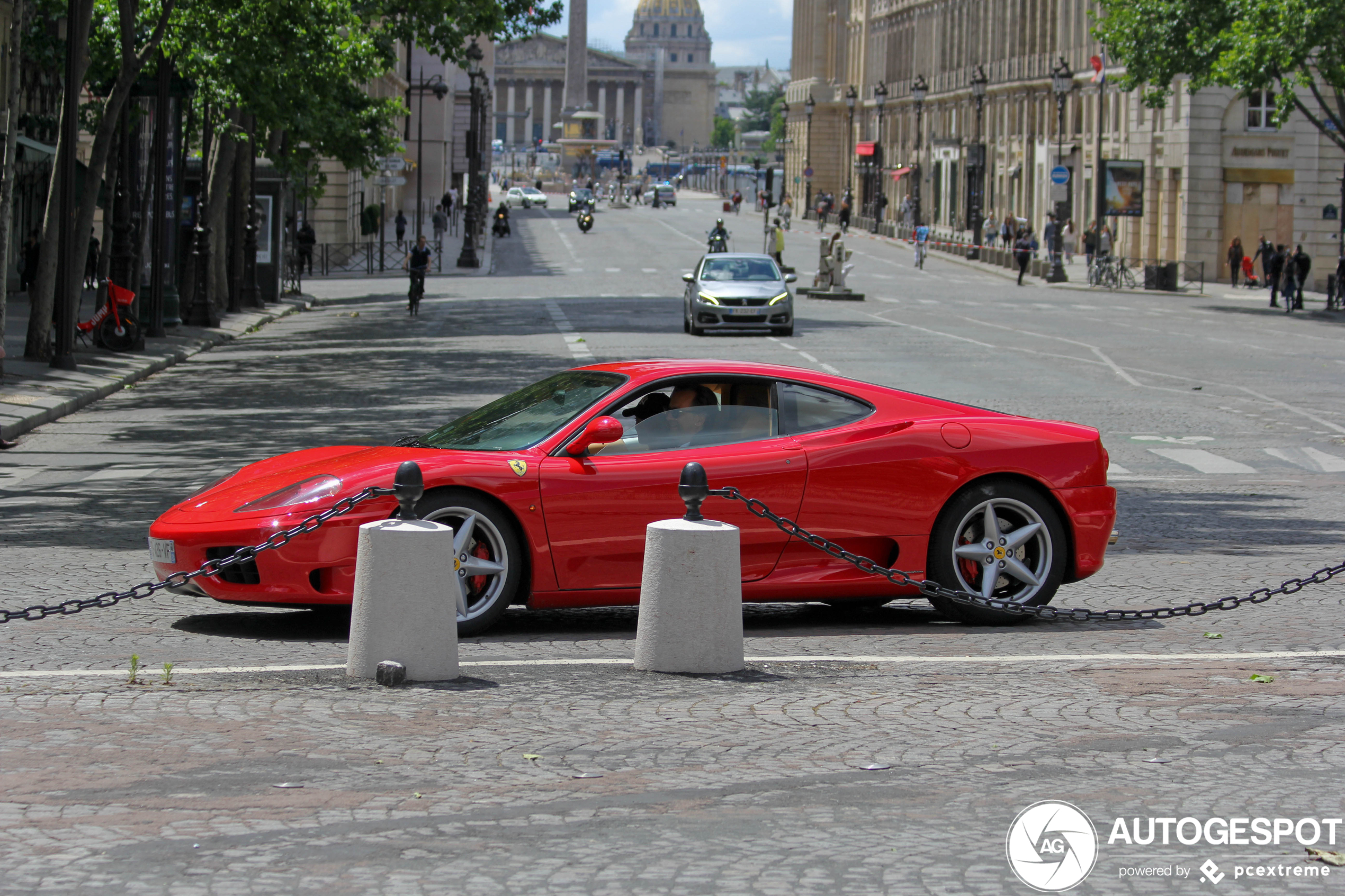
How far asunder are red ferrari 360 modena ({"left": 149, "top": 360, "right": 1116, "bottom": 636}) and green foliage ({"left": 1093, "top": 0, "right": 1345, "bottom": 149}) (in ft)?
122

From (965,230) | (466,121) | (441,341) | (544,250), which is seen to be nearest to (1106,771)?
(441,341)

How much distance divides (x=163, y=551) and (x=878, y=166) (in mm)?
104657

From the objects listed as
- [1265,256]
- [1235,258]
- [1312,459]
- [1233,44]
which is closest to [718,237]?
[1235,258]

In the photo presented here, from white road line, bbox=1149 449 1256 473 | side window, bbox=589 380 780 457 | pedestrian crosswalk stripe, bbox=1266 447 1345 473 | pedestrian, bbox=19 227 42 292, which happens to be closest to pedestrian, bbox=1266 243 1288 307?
pedestrian, bbox=19 227 42 292

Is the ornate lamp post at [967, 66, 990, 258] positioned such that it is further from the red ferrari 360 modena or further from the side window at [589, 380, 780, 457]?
the side window at [589, 380, 780, 457]

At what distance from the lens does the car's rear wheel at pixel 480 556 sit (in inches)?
325

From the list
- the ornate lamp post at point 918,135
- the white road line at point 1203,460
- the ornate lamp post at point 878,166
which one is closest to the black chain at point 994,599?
the white road line at point 1203,460

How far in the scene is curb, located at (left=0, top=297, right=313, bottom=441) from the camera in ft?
62.8

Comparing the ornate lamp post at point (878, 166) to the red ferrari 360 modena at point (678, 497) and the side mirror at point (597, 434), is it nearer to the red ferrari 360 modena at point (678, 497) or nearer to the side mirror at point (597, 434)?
the red ferrari 360 modena at point (678, 497)

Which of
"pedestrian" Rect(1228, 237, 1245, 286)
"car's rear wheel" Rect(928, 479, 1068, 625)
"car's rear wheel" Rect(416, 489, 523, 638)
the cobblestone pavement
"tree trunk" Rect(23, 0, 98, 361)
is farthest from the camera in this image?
"pedestrian" Rect(1228, 237, 1245, 286)

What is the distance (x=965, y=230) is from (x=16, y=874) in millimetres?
93878

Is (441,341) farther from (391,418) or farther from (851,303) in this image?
(851,303)

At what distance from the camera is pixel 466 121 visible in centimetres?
14588

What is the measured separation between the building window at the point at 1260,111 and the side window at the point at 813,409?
55331mm
